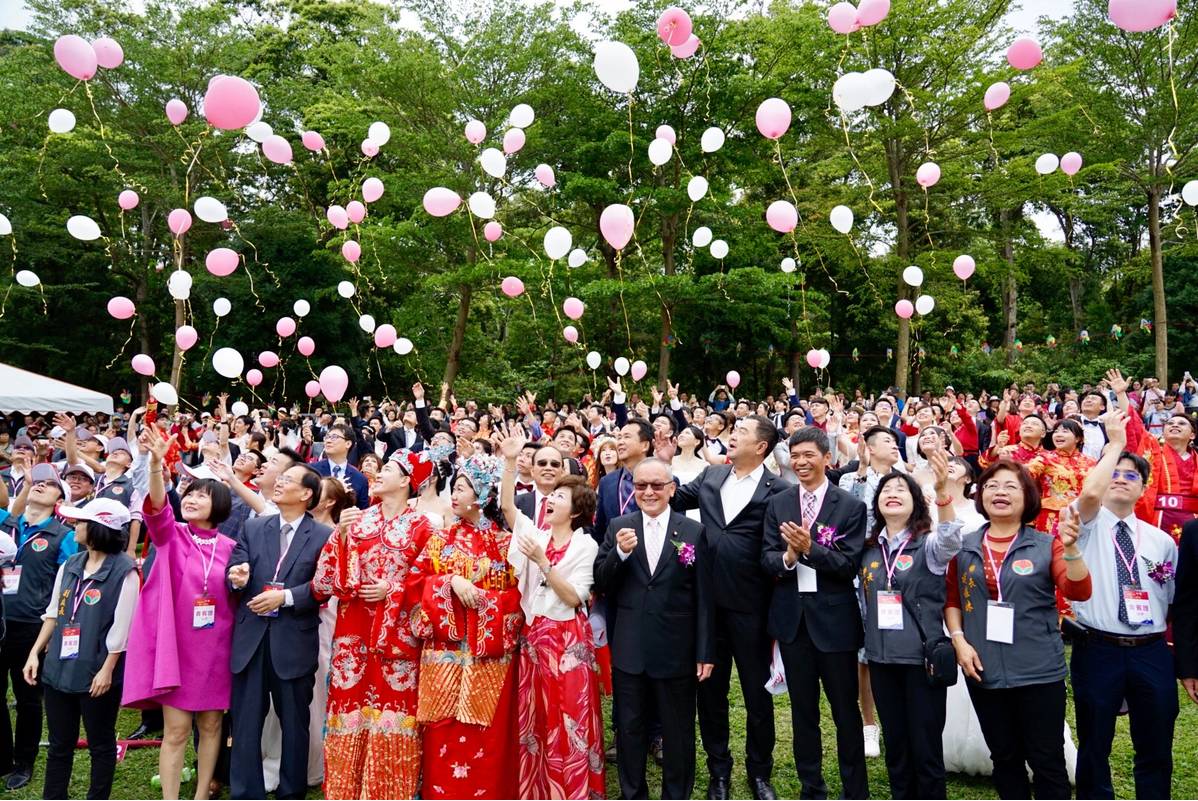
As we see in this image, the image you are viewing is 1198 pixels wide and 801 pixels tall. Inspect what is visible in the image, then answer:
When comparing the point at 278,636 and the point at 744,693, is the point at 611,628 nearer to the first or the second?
the point at 744,693

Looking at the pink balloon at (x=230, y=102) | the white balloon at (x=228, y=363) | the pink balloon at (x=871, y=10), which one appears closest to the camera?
the pink balloon at (x=230, y=102)

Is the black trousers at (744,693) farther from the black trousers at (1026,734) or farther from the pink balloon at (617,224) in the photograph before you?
the pink balloon at (617,224)

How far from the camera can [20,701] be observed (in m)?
4.15

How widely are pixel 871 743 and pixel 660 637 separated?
165 cm

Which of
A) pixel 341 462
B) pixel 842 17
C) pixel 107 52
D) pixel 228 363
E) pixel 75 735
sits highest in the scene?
pixel 842 17

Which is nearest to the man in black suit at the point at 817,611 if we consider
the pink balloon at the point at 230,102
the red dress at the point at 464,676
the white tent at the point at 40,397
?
the red dress at the point at 464,676

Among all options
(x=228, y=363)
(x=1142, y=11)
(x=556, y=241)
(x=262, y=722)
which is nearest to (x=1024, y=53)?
(x=1142, y=11)

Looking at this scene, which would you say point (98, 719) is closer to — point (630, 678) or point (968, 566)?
point (630, 678)

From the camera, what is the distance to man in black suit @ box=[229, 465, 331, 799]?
11.7ft

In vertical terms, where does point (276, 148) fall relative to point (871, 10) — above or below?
below

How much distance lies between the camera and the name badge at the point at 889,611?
10.6 ft

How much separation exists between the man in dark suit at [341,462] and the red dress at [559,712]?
273cm

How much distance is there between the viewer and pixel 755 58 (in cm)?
1653

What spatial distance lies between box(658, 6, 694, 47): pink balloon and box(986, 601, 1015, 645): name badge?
714 centimetres
